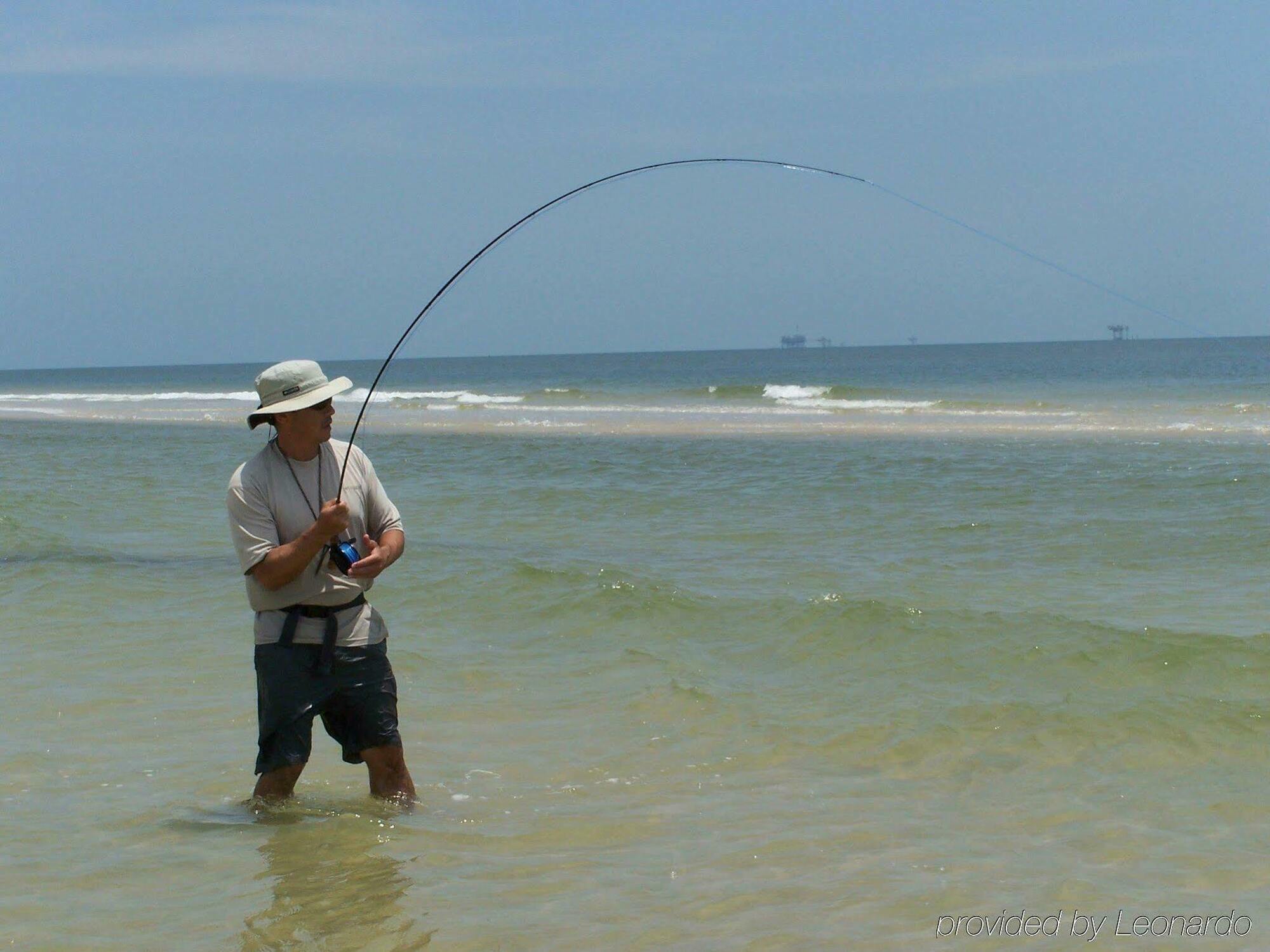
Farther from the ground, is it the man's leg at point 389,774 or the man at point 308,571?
the man at point 308,571

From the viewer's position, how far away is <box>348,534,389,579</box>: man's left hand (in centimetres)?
356

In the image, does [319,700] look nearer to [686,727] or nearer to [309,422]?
[309,422]

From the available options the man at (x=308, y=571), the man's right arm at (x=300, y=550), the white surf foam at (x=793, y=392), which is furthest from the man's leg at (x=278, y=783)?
the white surf foam at (x=793, y=392)

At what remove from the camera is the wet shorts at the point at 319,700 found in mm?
3678

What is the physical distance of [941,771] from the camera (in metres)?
4.52

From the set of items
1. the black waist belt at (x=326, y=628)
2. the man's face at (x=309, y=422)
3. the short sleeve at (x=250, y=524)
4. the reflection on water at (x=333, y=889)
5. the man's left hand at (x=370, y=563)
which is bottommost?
the reflection on water at (x=333, y=889)

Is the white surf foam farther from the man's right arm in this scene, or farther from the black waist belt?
the man's right arm

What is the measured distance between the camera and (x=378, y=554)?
3633 millimetres

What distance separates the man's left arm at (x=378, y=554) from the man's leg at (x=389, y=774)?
61 cm

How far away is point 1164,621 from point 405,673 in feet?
12.4

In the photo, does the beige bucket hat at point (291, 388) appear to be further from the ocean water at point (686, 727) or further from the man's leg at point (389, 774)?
the ocean water at point (686, 727)

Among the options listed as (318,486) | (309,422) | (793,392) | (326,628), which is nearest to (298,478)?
(318,486)

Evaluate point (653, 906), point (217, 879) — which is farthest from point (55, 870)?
point (653, 906)

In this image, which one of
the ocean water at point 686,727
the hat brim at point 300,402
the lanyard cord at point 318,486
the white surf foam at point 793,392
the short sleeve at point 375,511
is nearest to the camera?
the ocean water at point 686,727
